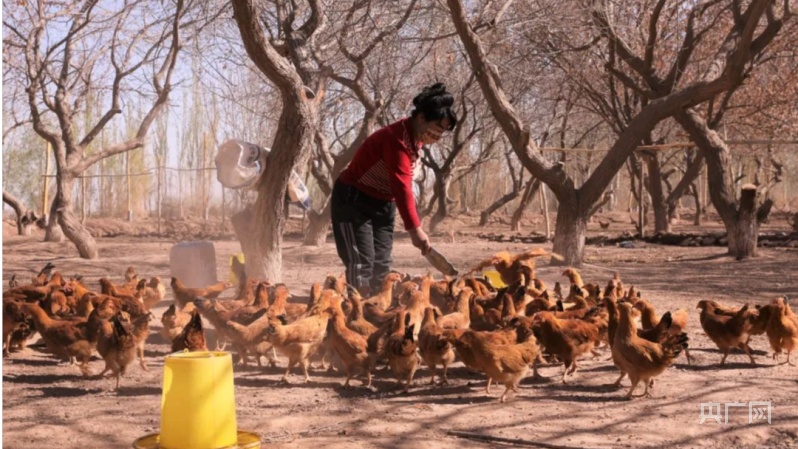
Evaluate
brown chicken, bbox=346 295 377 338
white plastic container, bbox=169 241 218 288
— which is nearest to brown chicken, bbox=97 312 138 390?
brown chicken, bbox=346 295 377 338

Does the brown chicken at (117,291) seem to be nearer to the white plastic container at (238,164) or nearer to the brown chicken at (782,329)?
the white plastic container at (238,164)

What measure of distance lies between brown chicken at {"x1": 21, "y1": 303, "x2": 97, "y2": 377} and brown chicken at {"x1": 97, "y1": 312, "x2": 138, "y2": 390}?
1.02ft

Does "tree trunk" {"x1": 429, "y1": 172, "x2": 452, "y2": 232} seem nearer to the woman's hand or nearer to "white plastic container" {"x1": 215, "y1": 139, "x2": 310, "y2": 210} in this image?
"white plastic container" {"x1": 215, "y1": 139, "x2": 310, "y2": 210}

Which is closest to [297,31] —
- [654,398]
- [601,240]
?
[654,398]

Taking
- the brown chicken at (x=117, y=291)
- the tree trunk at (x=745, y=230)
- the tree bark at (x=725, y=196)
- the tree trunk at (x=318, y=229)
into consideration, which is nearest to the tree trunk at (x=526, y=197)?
the tree trunk at (x=318, y=229)

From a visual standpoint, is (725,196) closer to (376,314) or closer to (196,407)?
(376,314)

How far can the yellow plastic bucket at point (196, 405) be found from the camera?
4.16 m

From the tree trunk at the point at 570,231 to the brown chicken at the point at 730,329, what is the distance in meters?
7.36

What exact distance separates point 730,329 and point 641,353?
5.20 ft

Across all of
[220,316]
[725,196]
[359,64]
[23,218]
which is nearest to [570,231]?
[725,196]

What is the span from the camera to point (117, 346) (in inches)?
250

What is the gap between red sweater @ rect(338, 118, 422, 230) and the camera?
279 inches

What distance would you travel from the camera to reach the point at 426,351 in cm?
638

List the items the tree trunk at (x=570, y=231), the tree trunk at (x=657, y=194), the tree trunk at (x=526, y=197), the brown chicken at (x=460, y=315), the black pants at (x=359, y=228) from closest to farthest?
the brown chicken at (x=460, y=315) → the black pants at (x=359, y=228) → the tree trunk at (x=570, y=231) → the tree trunk at (x=657, y=194) → the tree trunk at (x=526, y=197)
